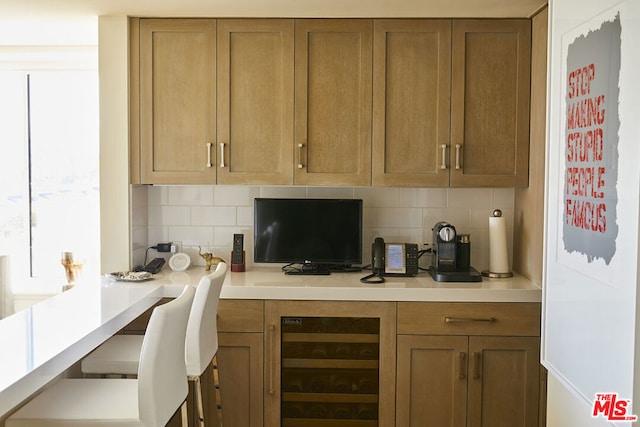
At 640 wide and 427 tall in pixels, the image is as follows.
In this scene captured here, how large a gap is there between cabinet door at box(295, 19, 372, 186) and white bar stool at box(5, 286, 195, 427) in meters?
1.44

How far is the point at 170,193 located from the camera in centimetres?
415

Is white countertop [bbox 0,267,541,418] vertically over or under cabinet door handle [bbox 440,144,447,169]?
under

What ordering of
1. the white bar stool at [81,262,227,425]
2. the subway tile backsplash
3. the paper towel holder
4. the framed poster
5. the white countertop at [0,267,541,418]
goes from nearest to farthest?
1. the framed poster
2. the white countertop at [0,267,541,418]
3. the white bar stool at [81,262,227,425]
4. the paper towel holder
5. the subway tile backsplash

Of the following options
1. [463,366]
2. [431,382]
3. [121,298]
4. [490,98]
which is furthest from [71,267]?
[490,98]

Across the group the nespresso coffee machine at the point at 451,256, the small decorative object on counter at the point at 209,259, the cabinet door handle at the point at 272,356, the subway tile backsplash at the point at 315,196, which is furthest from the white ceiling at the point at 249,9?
the cabinet door handle at the point at 272,356

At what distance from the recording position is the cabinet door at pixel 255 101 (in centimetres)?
372

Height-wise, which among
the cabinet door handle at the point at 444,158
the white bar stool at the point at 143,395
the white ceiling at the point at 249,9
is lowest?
the white bar stool at the point at 143,395

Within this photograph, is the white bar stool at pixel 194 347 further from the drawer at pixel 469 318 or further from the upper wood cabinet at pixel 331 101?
the drawer at pixel 469 318

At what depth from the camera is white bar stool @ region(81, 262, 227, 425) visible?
112 inches

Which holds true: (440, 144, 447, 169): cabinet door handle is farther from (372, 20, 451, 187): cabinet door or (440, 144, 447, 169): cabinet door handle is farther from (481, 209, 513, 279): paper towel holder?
(481, 209, 513, 279): paper towel holder

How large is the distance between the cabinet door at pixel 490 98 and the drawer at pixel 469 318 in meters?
0.68

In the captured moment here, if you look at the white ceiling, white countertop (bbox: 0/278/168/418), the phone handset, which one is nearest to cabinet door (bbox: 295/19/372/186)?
the white ceiling

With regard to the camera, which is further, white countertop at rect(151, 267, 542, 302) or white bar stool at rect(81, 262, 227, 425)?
white countertop at rect(151, 267, 542, 302)

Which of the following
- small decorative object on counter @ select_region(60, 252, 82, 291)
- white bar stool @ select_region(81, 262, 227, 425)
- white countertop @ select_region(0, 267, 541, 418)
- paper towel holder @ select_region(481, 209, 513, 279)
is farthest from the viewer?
small decorative object on counter @ select_region(60, 252, 82, 291)
